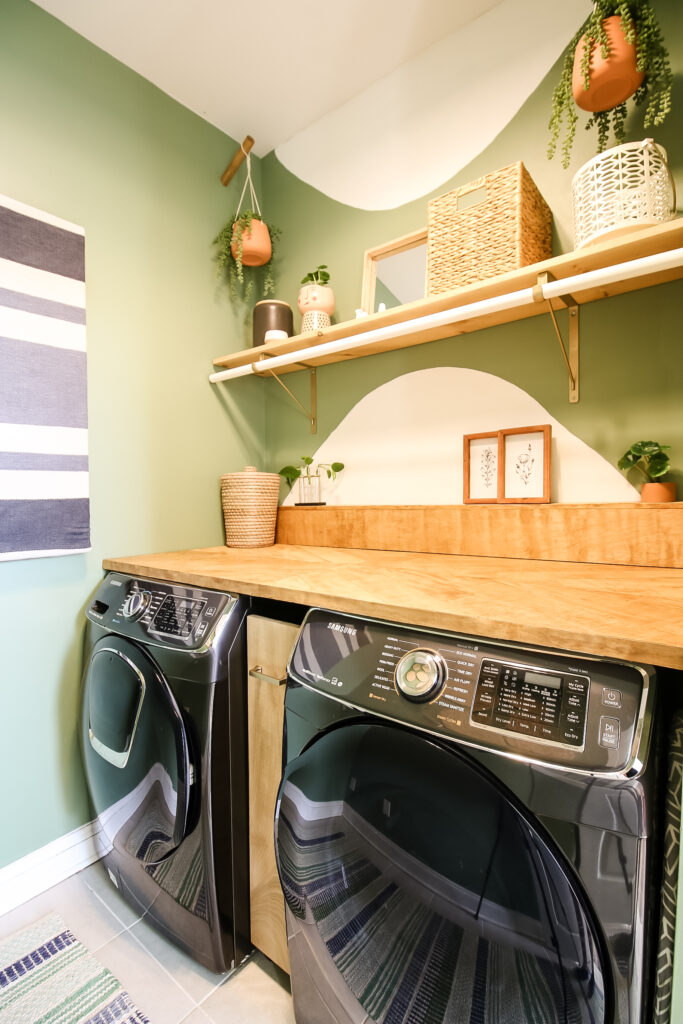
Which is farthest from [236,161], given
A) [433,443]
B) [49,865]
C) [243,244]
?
[49,865]

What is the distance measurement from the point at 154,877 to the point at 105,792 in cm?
27

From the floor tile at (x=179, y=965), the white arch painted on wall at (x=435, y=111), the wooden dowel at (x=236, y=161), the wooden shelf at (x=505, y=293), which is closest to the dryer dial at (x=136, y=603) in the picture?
the floor tile at (x=179, y=965)

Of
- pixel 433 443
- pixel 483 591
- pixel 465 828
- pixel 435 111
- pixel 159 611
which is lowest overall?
pixel 465 828

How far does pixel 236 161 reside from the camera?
197 centimetres

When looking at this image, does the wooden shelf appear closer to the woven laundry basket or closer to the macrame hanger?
the woven laundry basket

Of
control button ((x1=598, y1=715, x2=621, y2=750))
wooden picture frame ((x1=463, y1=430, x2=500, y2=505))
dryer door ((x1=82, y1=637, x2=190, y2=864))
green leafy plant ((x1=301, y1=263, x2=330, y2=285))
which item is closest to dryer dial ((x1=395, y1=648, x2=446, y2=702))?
control button ((x1=598, y1=715, x2=621, y2=750))

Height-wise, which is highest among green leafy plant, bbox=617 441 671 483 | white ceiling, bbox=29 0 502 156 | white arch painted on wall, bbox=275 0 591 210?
white ceiling, bbox=29 0 502 156

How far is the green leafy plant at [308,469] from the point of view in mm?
1911

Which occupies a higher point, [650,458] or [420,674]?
[650,458]

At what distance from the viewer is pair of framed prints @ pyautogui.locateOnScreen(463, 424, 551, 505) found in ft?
4.78

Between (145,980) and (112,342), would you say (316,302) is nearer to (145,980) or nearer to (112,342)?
(112,342)

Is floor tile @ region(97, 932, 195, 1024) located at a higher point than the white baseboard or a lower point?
lower

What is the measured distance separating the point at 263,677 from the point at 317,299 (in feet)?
4.68

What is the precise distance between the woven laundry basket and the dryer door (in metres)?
1.55
